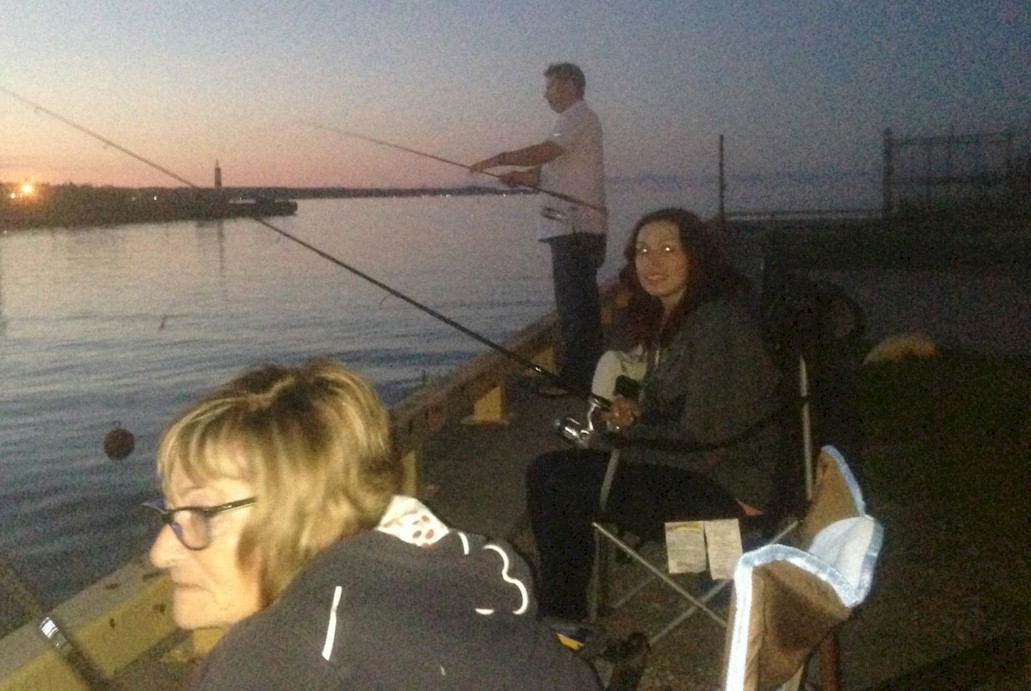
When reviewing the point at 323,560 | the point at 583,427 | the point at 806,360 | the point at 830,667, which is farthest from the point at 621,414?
the point at 323,560

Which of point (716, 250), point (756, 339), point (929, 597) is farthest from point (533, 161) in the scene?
point (929, 597)

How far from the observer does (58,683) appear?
3062mm

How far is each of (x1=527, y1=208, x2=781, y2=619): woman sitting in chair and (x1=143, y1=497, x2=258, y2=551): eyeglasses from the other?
202 centimetres

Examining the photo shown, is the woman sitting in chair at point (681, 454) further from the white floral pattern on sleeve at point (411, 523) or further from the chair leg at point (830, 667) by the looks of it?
the white floral pattern on sleeve at point (411, 523)

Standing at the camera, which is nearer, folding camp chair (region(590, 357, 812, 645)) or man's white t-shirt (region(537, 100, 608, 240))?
folding camp chair (region(590, 357, 812, 645))

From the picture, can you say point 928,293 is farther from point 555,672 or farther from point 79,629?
point 555,672

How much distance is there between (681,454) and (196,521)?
7.58 ft

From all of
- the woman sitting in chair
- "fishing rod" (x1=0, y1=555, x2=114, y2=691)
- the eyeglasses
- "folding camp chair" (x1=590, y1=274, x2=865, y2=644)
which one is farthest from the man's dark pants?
the eyeglasses

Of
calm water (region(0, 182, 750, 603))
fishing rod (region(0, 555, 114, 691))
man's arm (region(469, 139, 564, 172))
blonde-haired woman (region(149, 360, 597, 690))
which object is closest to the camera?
blonde-haired woman (region(149, 360, 597, 690))

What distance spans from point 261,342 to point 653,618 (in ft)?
57.7

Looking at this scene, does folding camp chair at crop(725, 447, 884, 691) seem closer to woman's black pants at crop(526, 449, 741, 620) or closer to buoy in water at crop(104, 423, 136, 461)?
woman's black pants at crop(526, 449, 741, 620)

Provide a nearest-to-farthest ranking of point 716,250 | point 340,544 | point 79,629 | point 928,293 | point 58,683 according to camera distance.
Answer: point 340,544, point 58,683, point 79,629, point 716,250, point 928,293

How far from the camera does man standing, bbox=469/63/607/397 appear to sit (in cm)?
603

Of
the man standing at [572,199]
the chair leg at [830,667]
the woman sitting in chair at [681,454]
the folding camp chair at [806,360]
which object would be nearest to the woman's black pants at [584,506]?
the woman sitting in chair at [681,454]
